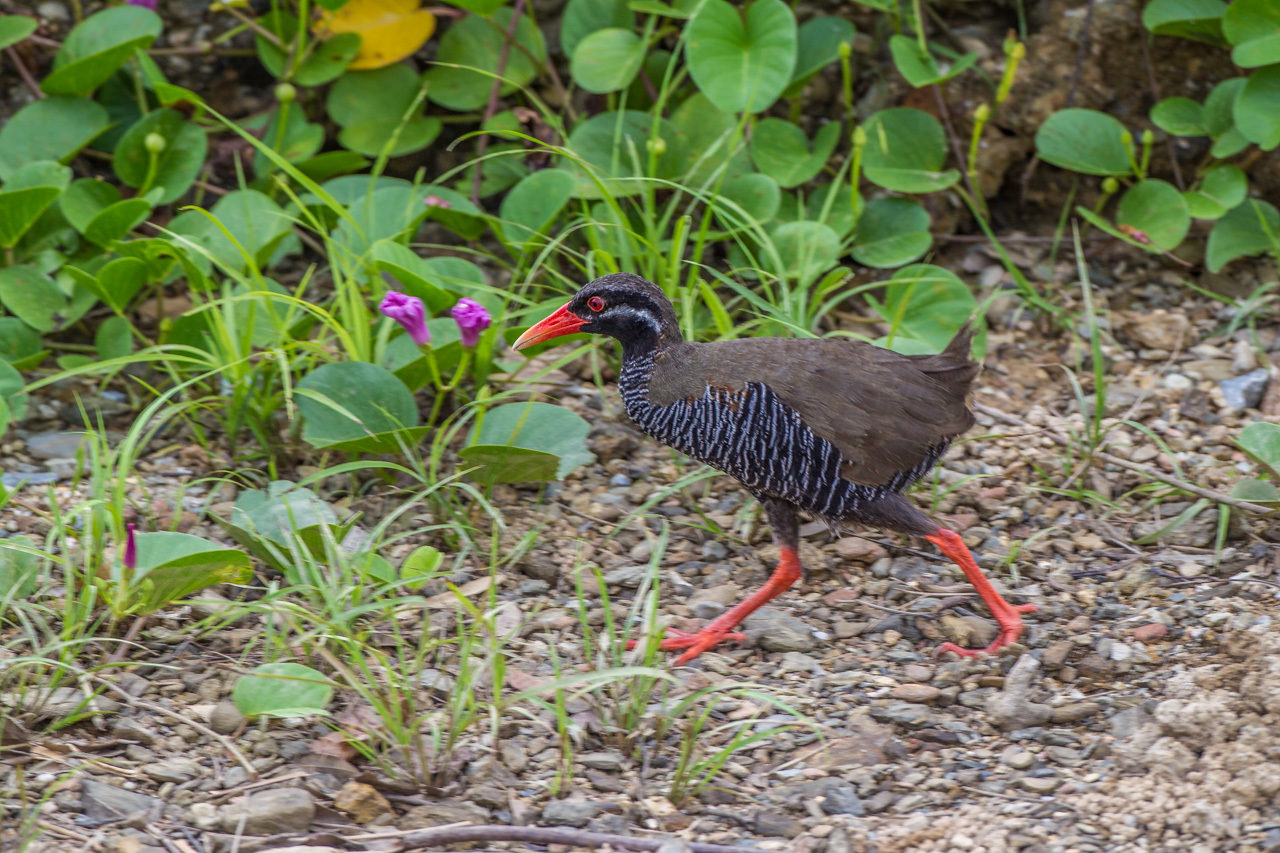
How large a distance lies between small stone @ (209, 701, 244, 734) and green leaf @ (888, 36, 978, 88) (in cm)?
365

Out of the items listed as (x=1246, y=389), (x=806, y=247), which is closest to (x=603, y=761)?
(x=806, y=247)

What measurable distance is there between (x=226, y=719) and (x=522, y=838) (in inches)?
37.3

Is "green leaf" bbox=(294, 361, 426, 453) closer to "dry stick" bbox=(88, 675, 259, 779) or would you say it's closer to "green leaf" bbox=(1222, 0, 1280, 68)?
"dry stick" bbox=(88, 675, 259, 779)

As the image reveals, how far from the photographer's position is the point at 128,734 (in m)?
3.39

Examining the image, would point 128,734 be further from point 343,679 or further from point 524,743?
point 524,743

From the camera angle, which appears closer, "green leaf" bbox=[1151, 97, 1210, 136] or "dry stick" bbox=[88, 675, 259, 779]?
"dry stick" bbox=[88, 675, 259, 779]

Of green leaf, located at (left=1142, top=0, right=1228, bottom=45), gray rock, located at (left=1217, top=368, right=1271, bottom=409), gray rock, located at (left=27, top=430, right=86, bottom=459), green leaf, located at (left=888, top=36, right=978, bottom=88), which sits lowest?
gray rock, located at (left=27, top=430, right=86, bottom=459)

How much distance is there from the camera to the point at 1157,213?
5434mm

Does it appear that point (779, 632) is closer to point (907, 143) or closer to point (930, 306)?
point (930, 306)

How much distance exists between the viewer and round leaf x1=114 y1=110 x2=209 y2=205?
5402 millimetres

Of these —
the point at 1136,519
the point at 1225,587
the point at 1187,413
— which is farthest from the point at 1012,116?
the point at 1225,587

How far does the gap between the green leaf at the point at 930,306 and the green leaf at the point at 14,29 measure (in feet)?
12.1

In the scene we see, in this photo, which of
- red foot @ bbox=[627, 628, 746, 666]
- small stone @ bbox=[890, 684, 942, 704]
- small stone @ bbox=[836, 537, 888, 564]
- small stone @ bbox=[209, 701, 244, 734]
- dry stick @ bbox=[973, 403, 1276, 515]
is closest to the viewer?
small stone @ bbox=[209, 701, 244, 734]

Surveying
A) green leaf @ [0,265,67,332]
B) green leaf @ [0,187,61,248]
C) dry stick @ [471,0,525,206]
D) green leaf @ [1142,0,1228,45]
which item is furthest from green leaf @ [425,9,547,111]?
green leaf @ [1142,0,1228,45]
